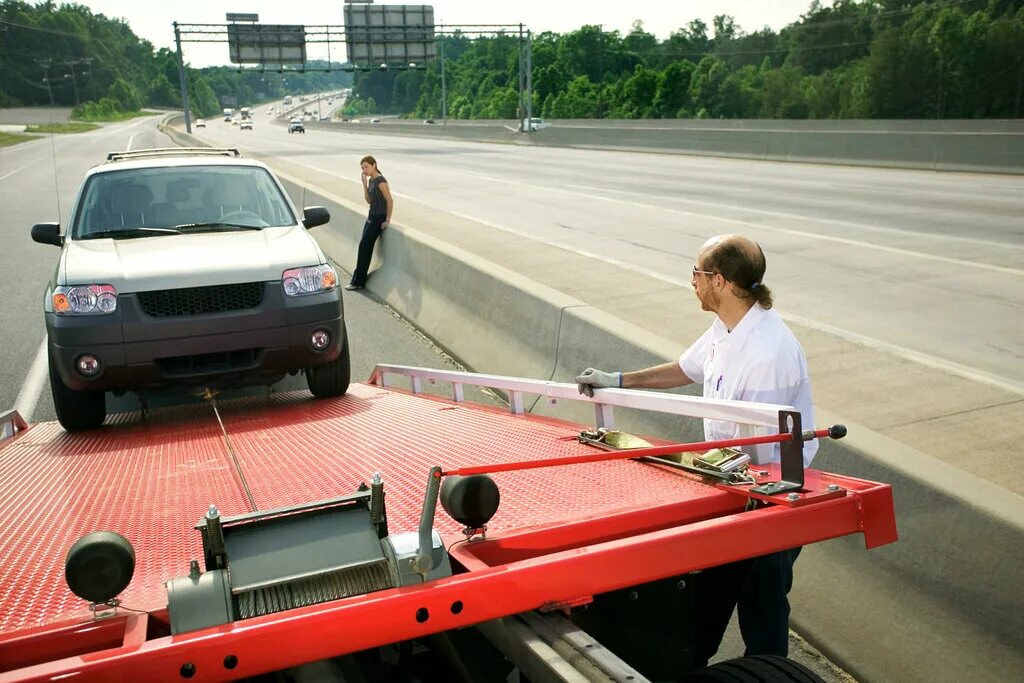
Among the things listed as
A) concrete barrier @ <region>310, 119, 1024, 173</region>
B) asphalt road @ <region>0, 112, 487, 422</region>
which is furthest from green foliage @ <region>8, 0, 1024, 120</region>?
concrete barrier @ <region>310, 119, 1024, 173</region>

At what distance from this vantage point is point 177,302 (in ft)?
21.1

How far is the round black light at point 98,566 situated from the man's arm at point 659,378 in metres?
2.72

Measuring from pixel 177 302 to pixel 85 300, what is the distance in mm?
560

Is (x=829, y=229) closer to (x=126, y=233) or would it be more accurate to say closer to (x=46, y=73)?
(x=46, y=73)

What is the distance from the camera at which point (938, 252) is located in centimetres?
1400

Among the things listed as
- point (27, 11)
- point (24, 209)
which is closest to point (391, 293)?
point (27, 11)

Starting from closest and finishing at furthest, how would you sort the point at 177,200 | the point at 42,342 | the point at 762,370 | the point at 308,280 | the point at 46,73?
the point at 762,370 < the point at 308,280 < the point at 177,200 < the point at 46,73 < the point at 42,342

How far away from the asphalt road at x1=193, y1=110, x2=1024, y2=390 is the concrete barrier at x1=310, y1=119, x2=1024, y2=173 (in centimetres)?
75

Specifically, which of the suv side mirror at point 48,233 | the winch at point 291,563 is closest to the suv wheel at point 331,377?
the suv side mirror at point 48,233

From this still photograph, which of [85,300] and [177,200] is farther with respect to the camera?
[177,200]

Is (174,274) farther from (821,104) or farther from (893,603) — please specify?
(821,104)

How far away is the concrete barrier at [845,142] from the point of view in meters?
27.6

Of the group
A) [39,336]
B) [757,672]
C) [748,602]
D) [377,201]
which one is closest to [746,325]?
[748,602]

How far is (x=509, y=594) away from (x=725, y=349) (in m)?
1.88
